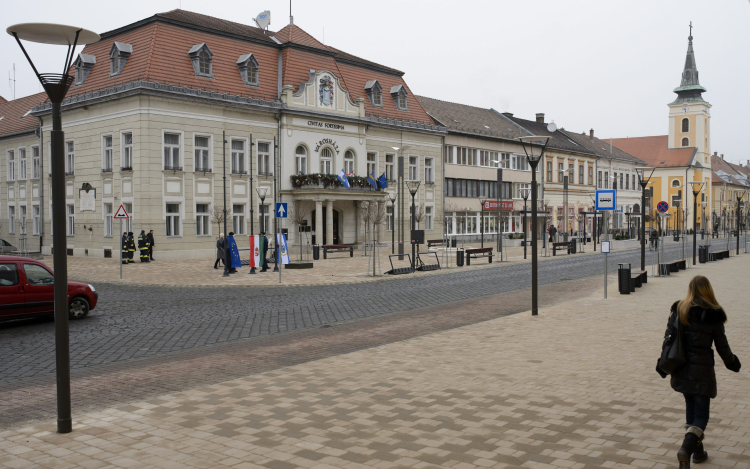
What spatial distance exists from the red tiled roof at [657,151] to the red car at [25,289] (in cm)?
10826

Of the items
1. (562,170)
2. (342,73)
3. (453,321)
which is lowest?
(453,321)

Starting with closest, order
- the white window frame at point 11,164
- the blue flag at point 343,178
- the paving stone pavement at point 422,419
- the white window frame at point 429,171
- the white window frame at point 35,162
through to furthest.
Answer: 1. the paving stone pavement at point 422,419
2. the blue flag at point 343,178
3. the white window frame at point 35,162
4. the white window frame at point 11,164
5. the white window frame at point 429,171

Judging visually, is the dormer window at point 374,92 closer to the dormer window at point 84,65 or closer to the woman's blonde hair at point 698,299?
the dormer window at point 84,65

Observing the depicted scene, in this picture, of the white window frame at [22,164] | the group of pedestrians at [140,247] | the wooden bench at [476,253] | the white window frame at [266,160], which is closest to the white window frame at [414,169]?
the white window frame at [266,160]

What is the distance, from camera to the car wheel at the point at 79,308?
14.8 metres

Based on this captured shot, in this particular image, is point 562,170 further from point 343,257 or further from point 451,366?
point 451,366

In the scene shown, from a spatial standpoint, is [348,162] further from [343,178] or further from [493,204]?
[493,204]

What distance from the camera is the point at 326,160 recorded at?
146 feet

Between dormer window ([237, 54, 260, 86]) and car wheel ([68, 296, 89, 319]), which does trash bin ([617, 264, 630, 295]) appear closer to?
car wheel ([68, 296, 89, 319])

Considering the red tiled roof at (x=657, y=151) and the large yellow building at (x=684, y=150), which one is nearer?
the large yellow building at (x=684, y=150)

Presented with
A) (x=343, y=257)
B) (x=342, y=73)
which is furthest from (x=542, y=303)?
(x=342, y=73)

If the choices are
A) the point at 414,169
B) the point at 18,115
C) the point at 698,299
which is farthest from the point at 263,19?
the point at 698,299

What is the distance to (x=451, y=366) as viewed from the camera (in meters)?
9.27

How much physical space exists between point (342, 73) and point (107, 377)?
1595 inches
